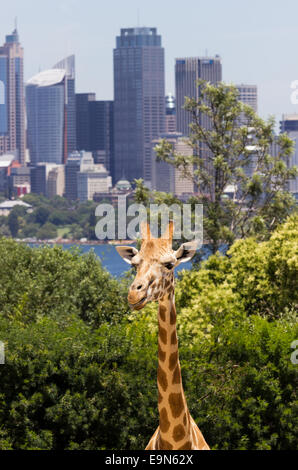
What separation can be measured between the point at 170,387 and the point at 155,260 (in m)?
2.16

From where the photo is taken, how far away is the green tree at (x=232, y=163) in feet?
156

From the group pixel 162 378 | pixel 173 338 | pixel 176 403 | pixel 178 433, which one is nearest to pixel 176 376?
pixel 162 378

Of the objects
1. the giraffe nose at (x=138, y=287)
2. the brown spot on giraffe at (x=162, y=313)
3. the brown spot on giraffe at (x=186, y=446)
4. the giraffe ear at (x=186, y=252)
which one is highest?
the giraffe ear at (x=186, y=252)

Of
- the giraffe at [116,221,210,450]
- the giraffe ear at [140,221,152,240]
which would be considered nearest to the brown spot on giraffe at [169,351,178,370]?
the giraffe at [116,221,210,450]

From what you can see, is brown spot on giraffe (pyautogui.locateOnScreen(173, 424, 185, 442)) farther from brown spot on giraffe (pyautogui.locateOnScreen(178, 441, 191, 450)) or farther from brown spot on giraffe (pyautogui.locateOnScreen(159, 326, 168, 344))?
brown spot on giraffe (pyautogui.locateOnScreen(159, 326, 168, 344))

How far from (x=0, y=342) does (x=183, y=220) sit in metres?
24.6

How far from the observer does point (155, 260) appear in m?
11.5

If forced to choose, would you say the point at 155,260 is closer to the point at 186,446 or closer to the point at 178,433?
the point at 178,433

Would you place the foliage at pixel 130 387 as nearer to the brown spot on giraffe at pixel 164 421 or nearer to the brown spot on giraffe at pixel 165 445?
the brown spot on giraffe at pixel 165 445

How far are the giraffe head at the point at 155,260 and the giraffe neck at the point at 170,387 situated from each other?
0.51 metres

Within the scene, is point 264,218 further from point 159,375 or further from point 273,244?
point 159,375

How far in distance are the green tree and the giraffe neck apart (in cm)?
3345

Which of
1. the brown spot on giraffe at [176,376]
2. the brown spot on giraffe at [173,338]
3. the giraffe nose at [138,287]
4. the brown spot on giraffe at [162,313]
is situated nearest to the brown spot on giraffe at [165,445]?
the brown spot on giraffe at [176,376]

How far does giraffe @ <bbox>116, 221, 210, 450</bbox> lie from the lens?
11.3 metres
